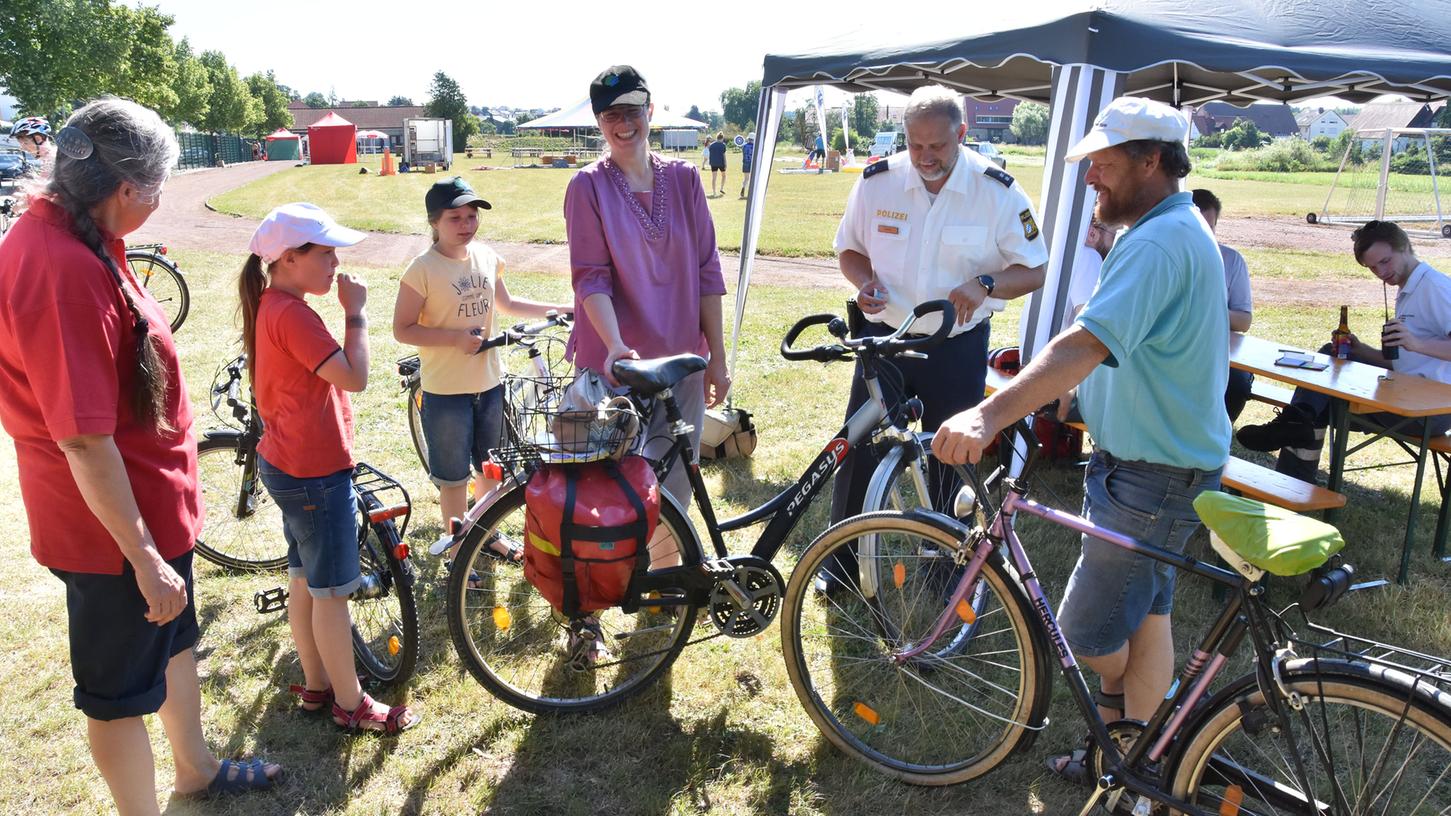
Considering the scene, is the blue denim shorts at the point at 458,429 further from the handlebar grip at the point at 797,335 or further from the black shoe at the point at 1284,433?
the black shoe at the point at 1284,433

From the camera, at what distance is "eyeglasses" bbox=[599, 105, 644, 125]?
323 cm

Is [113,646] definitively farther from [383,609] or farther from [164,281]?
[164,281]

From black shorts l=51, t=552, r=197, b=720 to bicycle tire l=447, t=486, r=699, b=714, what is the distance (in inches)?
37.3

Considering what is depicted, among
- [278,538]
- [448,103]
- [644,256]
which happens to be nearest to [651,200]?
[644,256]

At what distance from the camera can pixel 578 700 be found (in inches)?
133

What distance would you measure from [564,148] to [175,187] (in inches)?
1440

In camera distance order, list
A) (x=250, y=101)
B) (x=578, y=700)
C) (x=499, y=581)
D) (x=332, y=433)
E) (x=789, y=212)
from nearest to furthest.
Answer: (x=332, y=433), (x=578, y=700), (x=499, y=581), (x=789, y=212), (x=250, y=101)

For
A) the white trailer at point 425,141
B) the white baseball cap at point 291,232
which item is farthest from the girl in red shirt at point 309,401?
the white trailer at point 425,141

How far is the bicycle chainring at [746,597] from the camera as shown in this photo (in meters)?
3.24

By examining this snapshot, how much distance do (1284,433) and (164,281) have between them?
10.3 metres

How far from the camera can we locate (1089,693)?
256 centimetres

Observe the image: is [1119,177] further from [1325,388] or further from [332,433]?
[1325,388]

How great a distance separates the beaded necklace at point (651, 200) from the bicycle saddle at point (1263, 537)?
1.98 meters

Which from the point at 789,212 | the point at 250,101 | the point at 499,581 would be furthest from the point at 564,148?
the point at 499,581
